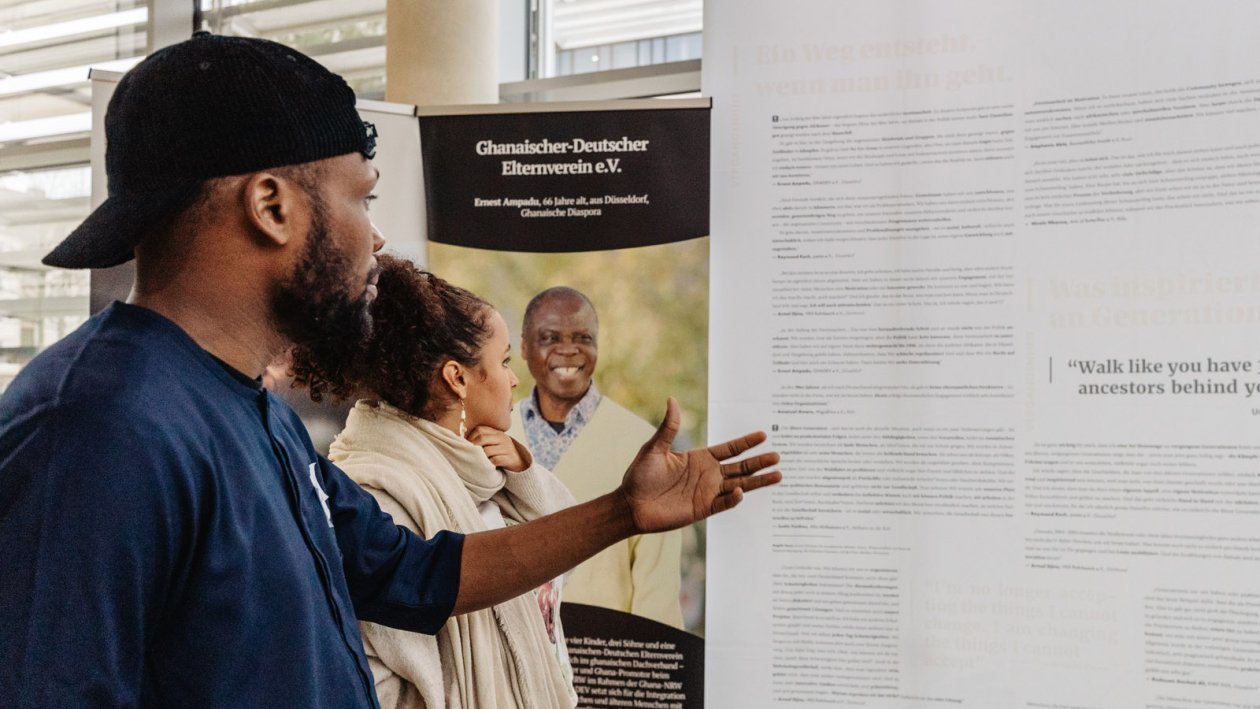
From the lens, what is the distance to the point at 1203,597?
216 centimetres

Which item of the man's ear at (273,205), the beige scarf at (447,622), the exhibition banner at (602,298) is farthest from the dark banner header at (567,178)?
the man's ear at (273,205)

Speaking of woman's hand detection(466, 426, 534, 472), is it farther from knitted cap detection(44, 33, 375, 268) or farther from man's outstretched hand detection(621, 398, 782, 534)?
knitted cap detection(44, 33, 375, 268)

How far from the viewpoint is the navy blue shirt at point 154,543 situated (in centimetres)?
102

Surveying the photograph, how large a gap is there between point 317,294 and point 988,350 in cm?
165

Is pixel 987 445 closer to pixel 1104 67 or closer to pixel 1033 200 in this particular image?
pixel 1033 200

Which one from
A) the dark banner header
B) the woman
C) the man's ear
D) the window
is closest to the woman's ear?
the woman

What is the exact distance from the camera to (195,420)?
1165 mm

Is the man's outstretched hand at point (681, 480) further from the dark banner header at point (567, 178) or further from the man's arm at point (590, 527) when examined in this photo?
the dark banner header at point (567, 178)

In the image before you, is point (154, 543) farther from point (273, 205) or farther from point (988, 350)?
point (988, 350)

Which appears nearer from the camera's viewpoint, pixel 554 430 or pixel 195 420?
pixel 195 420

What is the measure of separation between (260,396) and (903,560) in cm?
163

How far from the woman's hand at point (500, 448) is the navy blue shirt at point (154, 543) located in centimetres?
104

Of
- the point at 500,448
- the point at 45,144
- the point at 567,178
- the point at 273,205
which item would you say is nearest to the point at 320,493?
the point at 273,205

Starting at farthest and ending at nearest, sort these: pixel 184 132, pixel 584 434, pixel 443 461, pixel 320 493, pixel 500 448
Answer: pixel 584 434, pixel 500 448, pixel 443 461, pixel 320 493, pixel 184 132
